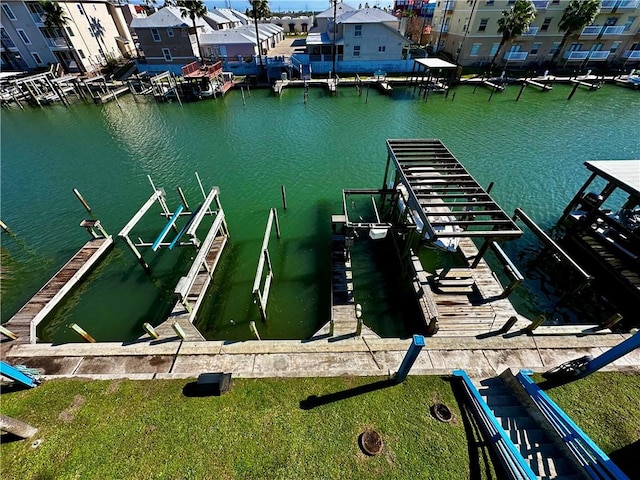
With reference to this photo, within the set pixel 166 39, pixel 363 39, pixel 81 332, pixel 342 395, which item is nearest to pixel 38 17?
pixel 166 39

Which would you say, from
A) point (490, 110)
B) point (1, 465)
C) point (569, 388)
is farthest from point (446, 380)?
point (490, 110)

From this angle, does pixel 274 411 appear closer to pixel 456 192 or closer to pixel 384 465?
pixel 384 465

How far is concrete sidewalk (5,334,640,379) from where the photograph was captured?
9.98 metres

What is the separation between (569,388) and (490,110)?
41.6 meters

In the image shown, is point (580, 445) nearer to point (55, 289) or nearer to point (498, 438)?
point (498, 438)

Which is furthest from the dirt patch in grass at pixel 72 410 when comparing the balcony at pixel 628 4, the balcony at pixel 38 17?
the balcony at pixel 628 4

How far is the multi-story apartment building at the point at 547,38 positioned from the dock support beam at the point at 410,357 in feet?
223

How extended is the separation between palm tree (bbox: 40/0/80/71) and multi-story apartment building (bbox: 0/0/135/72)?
1.21 ft

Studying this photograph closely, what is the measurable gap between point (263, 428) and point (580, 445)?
8618mm

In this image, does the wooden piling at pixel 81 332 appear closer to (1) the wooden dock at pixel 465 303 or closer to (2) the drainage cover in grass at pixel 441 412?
(2) the drainage cover in grass at pixel 441 412

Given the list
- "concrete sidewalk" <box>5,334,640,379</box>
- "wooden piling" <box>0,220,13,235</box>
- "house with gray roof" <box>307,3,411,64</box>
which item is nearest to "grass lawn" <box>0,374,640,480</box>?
"concrete sidewalk" <box>5,334,640,379</box>

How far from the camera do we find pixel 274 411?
8.85 meters

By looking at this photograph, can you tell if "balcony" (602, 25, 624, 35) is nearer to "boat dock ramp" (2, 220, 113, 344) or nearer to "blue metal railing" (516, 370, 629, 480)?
"blue metal railing" (516, 370, 629, 480)

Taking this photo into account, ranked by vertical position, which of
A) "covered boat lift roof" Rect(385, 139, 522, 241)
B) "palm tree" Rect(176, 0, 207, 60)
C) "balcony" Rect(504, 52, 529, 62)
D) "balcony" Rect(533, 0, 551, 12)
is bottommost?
"covered boat lift roof" Rect(385, 139, 522, 241)
